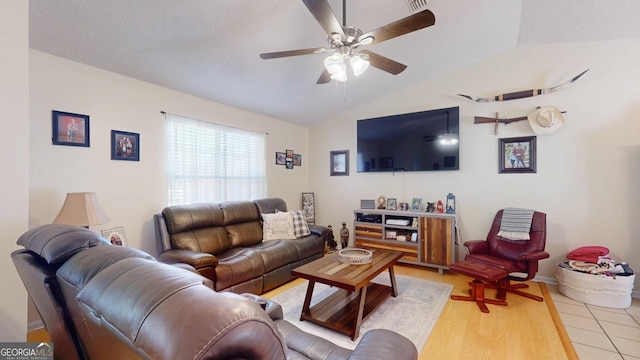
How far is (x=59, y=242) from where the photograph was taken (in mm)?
1026

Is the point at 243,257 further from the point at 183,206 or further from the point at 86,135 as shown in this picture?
the point at 86,135

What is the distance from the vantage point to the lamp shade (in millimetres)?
2103

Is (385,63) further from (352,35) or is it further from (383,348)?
(383,348)

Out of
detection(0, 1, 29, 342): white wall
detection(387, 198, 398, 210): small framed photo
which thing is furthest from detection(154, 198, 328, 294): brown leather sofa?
detection(387, 198, 398, 210): small framed photo

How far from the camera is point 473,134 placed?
376 cm

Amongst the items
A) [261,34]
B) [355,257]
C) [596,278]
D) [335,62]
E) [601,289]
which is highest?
[261,34]

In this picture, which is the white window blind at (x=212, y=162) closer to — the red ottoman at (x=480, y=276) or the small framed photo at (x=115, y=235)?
the small framed photo at (x=115, y=235)

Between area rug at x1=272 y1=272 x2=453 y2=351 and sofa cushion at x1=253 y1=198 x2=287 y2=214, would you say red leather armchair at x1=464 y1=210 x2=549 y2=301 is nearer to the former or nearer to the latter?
area rug at x1=272 y1=272 x2=453 y2=351

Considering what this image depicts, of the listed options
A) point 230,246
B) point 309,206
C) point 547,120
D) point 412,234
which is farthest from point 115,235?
point 547,120

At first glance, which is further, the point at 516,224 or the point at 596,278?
the point at 516,224

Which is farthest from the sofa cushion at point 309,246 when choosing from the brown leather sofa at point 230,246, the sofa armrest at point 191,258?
the sofa armrest at point 191,258

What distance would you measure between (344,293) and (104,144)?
284 cm

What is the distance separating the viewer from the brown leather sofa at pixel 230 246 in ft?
8.45

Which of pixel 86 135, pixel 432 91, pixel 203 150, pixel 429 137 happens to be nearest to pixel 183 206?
pixel 203 150
